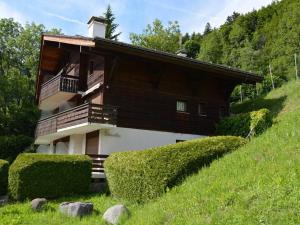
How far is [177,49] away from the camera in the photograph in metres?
47.5

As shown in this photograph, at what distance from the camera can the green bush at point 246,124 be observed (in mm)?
18516

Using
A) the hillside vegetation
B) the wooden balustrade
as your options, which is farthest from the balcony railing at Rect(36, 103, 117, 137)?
the hillside vegetation

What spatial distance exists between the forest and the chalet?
8.27 metres

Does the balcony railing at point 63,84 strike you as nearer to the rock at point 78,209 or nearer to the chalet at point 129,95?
the chalet at point 129,95

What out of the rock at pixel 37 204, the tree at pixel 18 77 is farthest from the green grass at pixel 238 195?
the tree at pixel 18 77

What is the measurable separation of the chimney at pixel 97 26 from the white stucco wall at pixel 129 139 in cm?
681

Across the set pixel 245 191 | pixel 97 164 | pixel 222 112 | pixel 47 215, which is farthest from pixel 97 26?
pixel 245 191

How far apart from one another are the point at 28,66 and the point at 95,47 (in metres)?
25.7

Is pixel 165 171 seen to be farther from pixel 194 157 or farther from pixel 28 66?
pixel 28 66

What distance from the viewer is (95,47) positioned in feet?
61.7

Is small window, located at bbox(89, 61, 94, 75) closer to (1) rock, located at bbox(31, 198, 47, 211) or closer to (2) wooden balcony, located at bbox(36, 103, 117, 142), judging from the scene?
(2) wooden balcony, located at bbox(36, 103, 117, 142)

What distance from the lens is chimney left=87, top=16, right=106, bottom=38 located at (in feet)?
77.9

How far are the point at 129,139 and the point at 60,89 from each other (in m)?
5.48

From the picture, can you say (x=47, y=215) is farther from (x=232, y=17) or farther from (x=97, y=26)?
(x=232, y=17)
